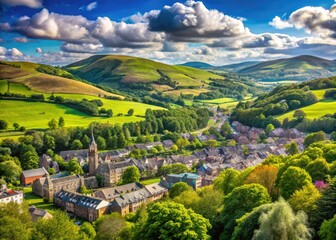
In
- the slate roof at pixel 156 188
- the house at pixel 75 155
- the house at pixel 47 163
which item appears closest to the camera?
the slate roof at pixel 156 188

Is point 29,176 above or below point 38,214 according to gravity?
below

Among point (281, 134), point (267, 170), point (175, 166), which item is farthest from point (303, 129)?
point (267, 170)

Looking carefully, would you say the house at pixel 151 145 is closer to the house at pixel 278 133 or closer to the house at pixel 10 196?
the house at pixel 278 133

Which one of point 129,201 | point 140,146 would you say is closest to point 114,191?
point 129,201

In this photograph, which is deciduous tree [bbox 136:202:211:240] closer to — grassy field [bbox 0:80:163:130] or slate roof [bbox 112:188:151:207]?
slate roof [bbox 112:188:151:207]

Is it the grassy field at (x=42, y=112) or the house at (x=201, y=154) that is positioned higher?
the grassy field at (x=42, y=112)

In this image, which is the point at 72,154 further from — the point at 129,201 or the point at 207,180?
the point at 207,180

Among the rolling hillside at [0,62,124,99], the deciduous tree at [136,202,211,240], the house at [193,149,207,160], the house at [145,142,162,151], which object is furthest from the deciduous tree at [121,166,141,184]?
the rolling hillside at [0,62,124,99]

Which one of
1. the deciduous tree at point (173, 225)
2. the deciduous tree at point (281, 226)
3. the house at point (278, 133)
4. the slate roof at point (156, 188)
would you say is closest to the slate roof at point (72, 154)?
the slate roof at point (156, 188)
